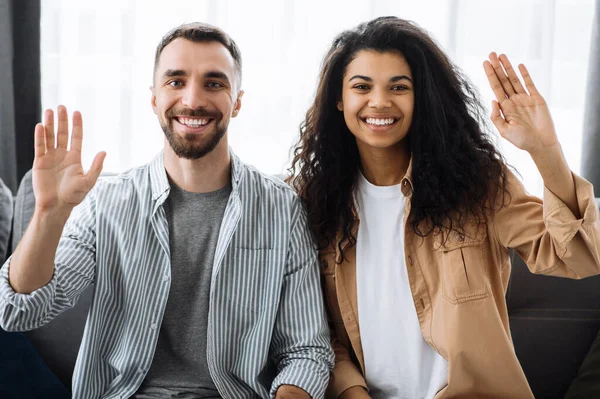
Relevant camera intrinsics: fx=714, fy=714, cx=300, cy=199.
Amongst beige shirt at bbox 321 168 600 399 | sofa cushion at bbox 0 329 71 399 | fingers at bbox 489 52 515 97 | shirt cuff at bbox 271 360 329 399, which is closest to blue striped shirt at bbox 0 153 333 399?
shirt cuff at bbox 271 360 329 399

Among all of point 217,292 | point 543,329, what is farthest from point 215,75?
point 543,329

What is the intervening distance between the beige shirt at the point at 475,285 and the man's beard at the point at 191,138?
439 millimetres

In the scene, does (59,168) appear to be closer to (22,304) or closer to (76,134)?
(76,134)

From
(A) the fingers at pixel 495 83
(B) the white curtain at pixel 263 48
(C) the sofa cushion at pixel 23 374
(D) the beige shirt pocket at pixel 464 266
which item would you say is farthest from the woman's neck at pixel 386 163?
(C) the sofa cushion at pixel 23 374

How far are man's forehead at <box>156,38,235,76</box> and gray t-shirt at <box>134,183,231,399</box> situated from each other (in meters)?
0.37

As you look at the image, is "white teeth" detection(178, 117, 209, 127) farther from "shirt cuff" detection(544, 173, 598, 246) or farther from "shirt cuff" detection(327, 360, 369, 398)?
"shirt cuff" detection(544, 173, 598, 246)

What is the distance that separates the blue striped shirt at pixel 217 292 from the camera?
5.79ft

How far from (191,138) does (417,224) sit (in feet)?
2.00

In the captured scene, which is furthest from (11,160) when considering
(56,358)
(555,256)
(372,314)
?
(555,256)

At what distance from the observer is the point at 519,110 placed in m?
1.64

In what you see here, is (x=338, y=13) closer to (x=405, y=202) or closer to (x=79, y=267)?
(x=405, y=202)

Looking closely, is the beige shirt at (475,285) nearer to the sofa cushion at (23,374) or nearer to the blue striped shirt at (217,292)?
the blue striped shirt at (217,292)

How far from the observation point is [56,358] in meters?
2.09

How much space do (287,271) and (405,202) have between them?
0.35 m
